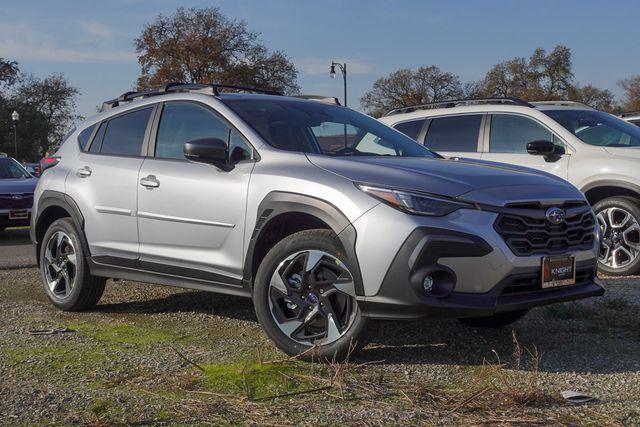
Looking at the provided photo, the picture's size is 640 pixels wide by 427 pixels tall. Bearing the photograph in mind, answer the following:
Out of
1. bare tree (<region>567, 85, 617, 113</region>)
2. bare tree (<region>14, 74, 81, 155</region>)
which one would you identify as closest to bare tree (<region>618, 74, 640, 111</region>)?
bare tree (<region>567, 85, 617, 113</region>)

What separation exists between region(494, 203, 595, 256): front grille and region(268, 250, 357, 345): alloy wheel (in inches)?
34.8

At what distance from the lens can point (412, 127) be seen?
9766 millimetres

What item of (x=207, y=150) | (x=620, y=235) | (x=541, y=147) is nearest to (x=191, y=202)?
(x=207, y=150)

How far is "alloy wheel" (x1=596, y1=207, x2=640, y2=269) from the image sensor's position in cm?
805

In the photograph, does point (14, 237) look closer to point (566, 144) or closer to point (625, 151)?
point (566, 144)

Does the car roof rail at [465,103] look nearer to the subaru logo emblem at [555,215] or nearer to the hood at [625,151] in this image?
the hood at [625,151]

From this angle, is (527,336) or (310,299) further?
(527,336)

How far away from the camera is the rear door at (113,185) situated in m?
5.79

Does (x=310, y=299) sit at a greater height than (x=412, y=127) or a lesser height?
lesser

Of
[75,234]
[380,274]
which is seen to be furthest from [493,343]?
[75,234]

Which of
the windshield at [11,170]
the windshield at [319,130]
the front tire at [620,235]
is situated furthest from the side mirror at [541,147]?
the windshield at [11,170]

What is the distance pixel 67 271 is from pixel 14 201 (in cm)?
771

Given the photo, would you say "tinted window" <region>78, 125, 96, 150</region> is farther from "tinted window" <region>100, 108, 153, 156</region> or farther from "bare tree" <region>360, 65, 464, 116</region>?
"bare tree" <region>360, 65, 464, 116</region>

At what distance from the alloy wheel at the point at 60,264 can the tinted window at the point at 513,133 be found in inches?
187
